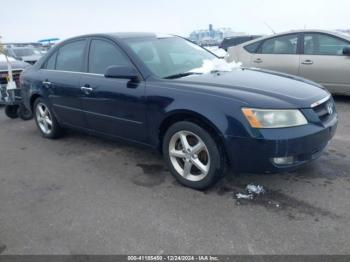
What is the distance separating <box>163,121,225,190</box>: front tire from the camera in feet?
11.0

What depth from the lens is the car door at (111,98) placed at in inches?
154

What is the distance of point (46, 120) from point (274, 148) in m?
3.79

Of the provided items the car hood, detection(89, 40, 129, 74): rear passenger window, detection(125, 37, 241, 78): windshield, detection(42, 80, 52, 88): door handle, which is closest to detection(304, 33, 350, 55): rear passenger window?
detection(125, 37, 241, 78): windshield

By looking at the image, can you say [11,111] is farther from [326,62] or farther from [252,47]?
[326,62]

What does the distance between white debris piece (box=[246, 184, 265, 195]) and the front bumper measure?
1.09 feet

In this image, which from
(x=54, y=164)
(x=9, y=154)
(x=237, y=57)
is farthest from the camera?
(x=237, y=57)

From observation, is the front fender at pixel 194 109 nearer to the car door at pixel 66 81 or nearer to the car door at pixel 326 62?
the car door at pixel 66 81

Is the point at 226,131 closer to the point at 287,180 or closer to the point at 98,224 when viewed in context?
the point at 287,180

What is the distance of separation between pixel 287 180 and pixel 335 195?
0.50 metres

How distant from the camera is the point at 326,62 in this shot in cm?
691

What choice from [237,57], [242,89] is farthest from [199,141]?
[237,57]

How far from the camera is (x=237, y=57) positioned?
820 cm

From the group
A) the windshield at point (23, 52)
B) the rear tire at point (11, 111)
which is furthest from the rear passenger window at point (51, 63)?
the windshield at point (23, 52)

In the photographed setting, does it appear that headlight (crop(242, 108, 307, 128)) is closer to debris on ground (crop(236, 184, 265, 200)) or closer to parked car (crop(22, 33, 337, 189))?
parked car (crop(22, 33, 337, 189))
